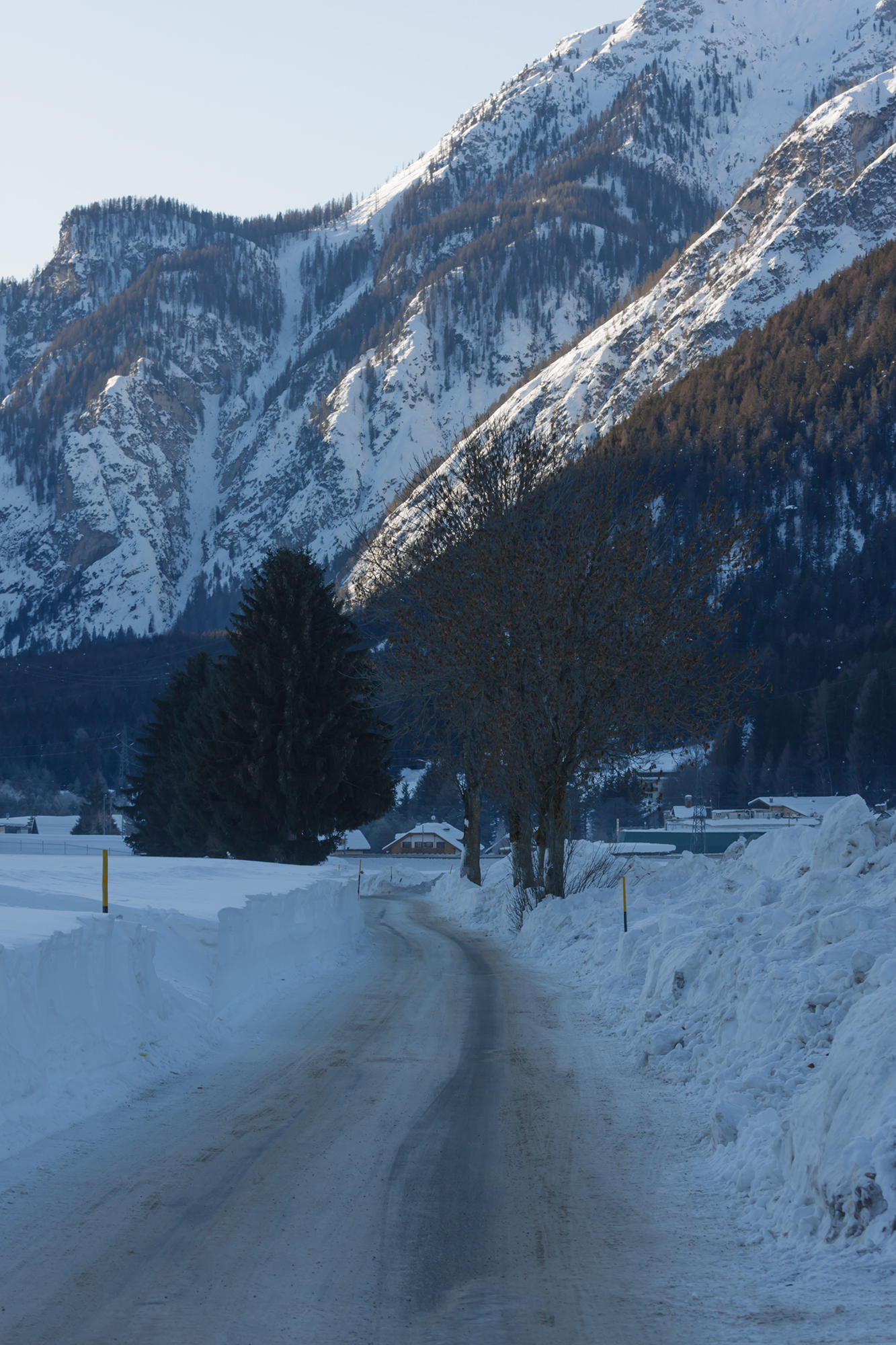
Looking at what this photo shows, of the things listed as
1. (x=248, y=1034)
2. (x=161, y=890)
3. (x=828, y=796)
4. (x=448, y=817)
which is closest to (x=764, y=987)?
(x=248, y=1034)

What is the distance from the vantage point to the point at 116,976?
1022 centimetres

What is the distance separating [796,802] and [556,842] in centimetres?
6709

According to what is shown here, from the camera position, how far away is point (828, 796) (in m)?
93.9

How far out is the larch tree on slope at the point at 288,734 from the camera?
36.5 meters

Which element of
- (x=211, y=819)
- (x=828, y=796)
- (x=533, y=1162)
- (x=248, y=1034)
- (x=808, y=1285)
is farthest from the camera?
(x=828, y=796)

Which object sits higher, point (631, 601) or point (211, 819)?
point (631, 601)

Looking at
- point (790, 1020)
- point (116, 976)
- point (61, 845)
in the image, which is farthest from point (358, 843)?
point (790, 1020)

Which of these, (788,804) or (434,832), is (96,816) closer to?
(434,832)

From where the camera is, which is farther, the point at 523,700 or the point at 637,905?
the point at 523,700

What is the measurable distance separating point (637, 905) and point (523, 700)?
6.29 meters

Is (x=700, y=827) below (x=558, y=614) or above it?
below

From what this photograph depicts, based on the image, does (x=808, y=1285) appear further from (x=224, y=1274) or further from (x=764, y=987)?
(x=764, y=987)

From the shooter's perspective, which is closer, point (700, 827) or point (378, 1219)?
point (378, 1219)

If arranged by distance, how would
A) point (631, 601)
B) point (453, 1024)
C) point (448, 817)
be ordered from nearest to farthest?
point (453, 1024) → point (631, 601) → point (448, 817)
